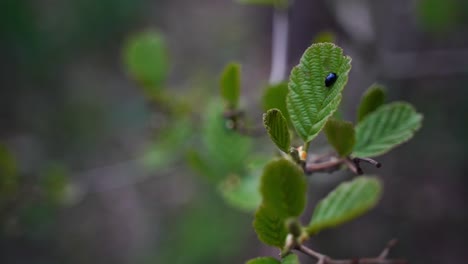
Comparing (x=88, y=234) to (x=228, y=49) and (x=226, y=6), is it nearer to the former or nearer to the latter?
(x=228, y=49)

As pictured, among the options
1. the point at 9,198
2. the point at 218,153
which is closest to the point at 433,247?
the point at 218,153

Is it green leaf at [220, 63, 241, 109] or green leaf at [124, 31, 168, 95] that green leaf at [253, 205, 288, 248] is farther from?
green leaf at [124, 31, 168, 95]

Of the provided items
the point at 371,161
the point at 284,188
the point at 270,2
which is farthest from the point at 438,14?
the point at 284,188

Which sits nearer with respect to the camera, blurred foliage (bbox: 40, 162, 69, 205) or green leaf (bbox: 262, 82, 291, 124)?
green leaf (bbox: 262, 82, 291, 124)

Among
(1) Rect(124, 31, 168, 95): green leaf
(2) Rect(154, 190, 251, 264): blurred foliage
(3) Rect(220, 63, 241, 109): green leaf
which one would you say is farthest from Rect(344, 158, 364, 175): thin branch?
(2) Rect(154, 190, 251, 264): blurred foliage

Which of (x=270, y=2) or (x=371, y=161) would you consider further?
(x=270, y=2)

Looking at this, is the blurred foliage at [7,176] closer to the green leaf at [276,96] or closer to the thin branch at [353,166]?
the green leaf at [276,96]

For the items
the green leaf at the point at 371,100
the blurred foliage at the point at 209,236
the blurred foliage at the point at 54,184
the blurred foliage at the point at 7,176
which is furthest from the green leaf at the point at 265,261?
the blurred foliage at the point at 209,236

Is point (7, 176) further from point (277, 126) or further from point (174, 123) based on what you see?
point (277, 126)
